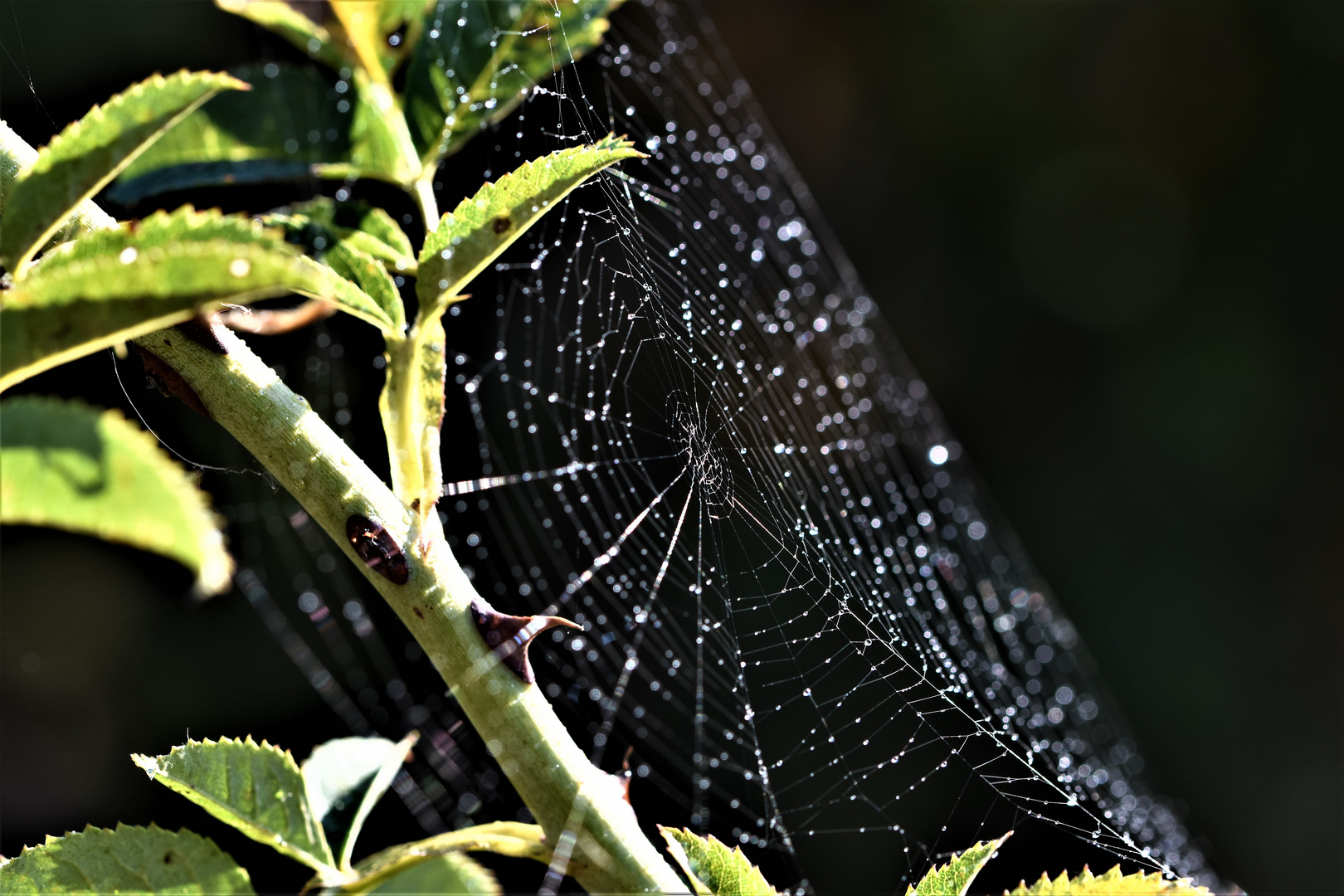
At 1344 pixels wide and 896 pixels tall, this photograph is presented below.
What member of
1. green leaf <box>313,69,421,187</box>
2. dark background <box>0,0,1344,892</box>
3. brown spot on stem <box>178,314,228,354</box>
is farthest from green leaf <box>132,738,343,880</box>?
dark background <box>0,0,1344,892</box>

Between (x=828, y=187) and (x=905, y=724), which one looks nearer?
(x=905, y=724)

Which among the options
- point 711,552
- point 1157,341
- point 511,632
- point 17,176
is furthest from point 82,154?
point 1157,341

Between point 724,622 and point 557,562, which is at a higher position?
point 557,562

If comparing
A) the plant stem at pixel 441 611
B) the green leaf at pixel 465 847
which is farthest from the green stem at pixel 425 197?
the green leaf at pixel 465 847

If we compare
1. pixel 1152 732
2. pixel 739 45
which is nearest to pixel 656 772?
pixel 1152 732

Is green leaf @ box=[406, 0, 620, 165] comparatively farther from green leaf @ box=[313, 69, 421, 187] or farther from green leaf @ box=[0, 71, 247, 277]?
green leaf @ box=[0, 71, 247, 277]

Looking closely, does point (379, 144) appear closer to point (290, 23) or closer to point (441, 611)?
point (290, 23)

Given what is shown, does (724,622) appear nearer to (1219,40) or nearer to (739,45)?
(739,45)

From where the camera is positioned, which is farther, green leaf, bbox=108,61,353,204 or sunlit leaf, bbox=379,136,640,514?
green leaf, bbox=108,61,353,204
